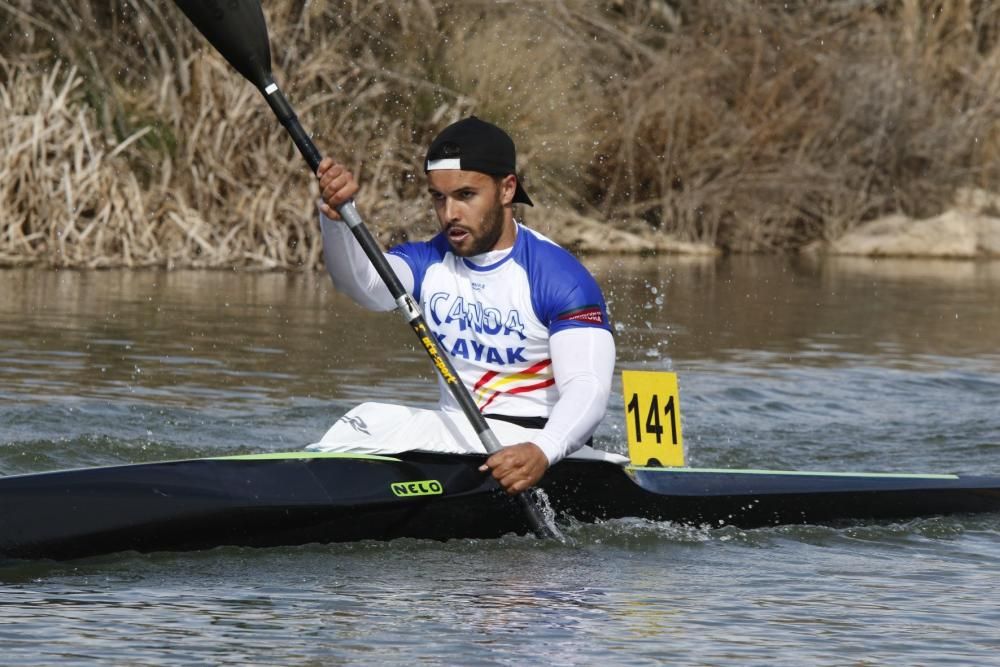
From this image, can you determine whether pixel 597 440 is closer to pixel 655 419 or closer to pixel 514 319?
pixel 655 419

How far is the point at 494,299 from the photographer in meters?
6.09

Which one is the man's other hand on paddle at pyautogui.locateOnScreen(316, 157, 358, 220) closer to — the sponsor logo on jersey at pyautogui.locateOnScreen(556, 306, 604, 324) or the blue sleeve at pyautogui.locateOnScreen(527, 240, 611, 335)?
the blue sleeve at pyautogui.locateOnScreen(527, 240, 611, 335)

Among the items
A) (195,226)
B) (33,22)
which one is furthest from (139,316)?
(33,22)

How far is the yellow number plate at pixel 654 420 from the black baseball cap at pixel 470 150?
1139 millimetres

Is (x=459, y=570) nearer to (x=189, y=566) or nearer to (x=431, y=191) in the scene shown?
(x=189, y=566)

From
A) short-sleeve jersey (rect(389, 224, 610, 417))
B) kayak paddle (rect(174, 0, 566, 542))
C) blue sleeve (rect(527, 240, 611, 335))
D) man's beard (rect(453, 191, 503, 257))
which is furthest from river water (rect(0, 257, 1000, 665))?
man's beard (rect(453, 191, 503, 257))

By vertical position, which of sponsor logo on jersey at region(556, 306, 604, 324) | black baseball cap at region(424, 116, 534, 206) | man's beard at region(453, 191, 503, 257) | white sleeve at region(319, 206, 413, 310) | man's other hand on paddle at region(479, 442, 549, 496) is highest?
black baseball cap at region(424, 116, 534, 206)

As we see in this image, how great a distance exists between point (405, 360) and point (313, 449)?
602 cm

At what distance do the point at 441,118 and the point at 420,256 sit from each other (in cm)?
1216

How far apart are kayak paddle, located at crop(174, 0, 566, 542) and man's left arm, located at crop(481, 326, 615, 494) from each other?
0.50 feet

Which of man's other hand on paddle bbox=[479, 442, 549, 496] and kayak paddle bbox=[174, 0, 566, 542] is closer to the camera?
man's other hand on paddle bbox=[479, 442, 549, 496]

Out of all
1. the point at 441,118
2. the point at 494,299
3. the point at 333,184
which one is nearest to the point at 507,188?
the point at 494,299

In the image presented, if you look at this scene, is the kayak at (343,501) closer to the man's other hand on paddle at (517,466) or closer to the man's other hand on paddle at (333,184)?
the man's other hand on paddle at (517,466)

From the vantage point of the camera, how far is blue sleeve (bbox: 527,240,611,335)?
19.6 ft
